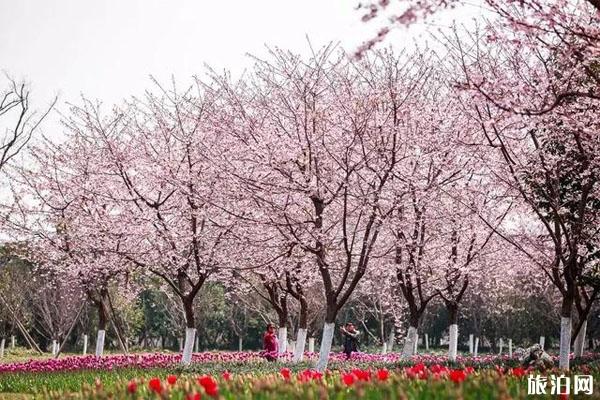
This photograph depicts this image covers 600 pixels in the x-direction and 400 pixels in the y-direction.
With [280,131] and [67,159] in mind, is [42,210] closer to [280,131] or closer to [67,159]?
[67,159]

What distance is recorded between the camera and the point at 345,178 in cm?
1091

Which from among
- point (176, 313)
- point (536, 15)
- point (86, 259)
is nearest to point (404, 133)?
point (536, 15)

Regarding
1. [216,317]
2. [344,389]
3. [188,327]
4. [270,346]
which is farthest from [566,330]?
[216,317]

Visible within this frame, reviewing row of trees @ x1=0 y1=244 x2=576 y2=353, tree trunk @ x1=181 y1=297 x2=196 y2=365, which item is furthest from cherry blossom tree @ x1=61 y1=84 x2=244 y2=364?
row of trees @ x1=0 y1=244 x2=576 y2=353

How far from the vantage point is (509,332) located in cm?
3759

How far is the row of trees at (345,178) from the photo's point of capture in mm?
11273

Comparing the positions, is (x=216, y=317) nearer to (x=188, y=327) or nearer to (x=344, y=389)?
(x=188, y=327)

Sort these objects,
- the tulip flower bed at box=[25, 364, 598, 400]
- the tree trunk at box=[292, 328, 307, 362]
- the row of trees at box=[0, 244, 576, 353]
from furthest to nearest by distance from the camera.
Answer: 1. the row of trees at box=[0, 244, 576, 353]
2. the tree trunk at box=[292, 328, 307, 362]
3. the tulip flower bed at box=[25, 364, 598, 400]

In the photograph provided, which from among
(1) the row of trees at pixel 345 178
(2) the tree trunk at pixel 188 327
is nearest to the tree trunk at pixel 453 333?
(1) the row of trees at pixel 345 178

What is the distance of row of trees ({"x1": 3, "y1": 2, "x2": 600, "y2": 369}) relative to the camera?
1127 cm

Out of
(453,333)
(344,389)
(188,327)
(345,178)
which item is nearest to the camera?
(344,389)

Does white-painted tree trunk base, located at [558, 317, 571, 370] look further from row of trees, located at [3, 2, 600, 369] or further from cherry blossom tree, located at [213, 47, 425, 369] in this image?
cherry blossom tree, located at [213, 47, 425, 369]

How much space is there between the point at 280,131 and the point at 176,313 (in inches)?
1222

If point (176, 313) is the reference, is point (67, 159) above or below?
above
